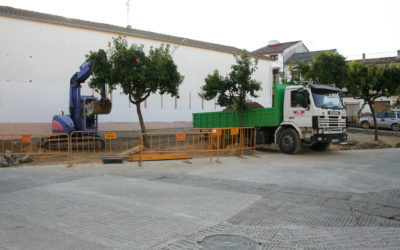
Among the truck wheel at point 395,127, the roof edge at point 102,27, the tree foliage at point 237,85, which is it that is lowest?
the truck wheel at point 395,127

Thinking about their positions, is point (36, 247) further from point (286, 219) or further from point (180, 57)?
point (180, 57)

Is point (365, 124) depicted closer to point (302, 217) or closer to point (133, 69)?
point (133, 69)

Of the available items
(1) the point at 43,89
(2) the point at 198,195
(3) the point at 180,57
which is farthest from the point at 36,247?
(3) the point at 180,57

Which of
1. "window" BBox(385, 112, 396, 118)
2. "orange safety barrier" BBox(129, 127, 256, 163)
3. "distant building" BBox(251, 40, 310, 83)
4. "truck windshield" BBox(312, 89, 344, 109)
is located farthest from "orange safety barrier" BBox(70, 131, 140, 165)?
"distant building" BBox(251, 40, 310, 83)

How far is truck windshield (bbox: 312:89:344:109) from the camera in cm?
1347

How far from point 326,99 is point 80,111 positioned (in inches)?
444

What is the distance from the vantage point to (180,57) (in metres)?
25.9

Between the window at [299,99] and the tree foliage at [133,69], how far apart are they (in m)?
5.37

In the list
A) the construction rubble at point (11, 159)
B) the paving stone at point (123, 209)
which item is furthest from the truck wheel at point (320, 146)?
the construction rubble at point (11, 159)

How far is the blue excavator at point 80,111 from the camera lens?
1416 centimetres

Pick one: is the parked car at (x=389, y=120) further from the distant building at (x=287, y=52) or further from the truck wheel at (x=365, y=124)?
the distant building at (x=287, y=52)

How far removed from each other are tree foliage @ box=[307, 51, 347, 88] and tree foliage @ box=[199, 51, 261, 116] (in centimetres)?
555

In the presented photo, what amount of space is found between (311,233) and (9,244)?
13.2 ft

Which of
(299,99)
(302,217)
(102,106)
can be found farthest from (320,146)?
(302,217)
